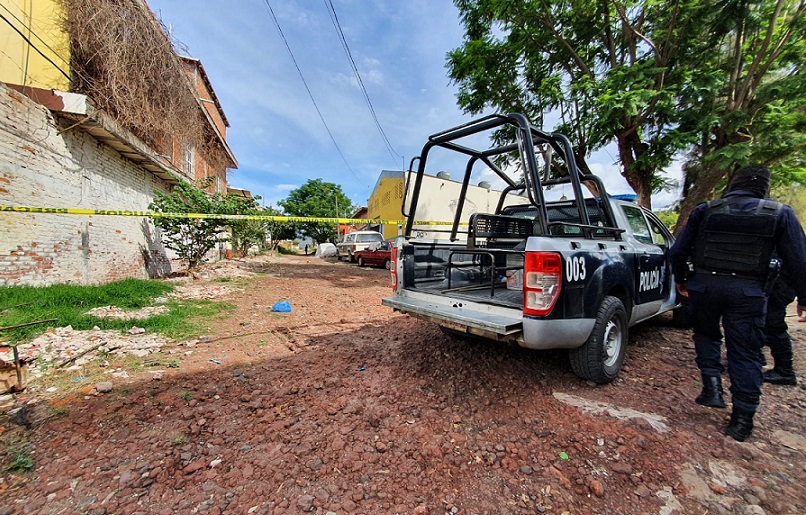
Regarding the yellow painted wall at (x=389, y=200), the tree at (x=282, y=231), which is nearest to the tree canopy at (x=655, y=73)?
the yellow painted wall at (x=389, y=200)

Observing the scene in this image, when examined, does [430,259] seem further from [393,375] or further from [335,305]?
[335,305]

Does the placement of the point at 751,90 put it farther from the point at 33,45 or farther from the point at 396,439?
the point at 33,45

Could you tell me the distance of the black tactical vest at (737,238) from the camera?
→ 2189 mm

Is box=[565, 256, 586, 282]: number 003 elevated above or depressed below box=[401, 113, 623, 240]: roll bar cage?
below

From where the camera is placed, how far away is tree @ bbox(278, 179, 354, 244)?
3534cm

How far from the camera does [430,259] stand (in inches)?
152

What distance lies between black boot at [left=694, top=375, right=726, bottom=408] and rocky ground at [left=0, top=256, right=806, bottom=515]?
3.4 inches

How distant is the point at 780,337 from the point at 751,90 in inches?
296

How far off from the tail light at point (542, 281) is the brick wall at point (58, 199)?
7230mm

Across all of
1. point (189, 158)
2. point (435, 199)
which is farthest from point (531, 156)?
point (189, 158)

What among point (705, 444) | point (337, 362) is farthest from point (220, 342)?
point (705, 444)

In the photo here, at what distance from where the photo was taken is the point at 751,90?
7109mm

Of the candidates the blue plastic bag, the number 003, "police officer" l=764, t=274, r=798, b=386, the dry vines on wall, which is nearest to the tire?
the number 003

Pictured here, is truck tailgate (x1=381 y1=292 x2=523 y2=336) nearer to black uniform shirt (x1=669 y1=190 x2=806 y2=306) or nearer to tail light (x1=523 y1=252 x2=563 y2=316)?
tail light (x1=523 y1=252 x2=563 y2=316)
